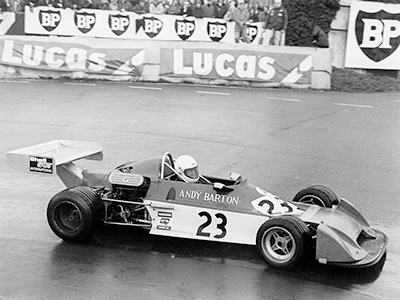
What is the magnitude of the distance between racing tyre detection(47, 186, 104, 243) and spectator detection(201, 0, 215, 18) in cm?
1619

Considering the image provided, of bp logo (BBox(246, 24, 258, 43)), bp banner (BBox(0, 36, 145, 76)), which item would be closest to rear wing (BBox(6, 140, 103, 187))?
bp banner (BBox(0, 36, 145, 76))

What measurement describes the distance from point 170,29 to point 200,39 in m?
1.11

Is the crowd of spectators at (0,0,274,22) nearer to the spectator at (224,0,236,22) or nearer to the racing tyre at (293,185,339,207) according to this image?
Result: the spectator at (224,0,236,22)

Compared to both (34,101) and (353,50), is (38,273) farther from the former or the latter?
(353,50)

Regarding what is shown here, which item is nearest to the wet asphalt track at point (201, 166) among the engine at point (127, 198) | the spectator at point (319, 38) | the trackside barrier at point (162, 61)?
the engine at point (127, 198)

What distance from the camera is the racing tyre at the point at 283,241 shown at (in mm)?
7469

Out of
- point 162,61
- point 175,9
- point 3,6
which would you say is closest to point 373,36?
point 175,9

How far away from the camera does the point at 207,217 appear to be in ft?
26.7

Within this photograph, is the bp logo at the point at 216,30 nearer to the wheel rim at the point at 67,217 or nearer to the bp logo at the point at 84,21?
the bp logo at the point at 84,21

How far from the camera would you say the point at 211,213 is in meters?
8.12

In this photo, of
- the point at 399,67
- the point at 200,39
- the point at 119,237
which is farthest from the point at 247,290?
the point at 399,67

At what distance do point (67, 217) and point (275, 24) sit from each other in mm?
16648

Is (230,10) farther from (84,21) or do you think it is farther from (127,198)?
(127,198)

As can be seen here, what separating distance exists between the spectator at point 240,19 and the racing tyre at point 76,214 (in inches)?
625
